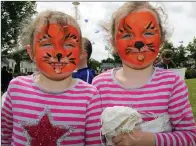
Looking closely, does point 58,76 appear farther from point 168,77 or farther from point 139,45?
point 168,77

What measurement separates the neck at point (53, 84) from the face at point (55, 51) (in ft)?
0.11

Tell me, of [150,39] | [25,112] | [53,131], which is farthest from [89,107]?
[150,39]

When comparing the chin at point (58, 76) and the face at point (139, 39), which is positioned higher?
the face at point (139, 39)

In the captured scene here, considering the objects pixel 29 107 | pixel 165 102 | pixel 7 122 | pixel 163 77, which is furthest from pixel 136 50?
pixel 7 122

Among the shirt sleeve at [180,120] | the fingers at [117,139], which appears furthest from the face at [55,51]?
the shirt sleeve at [180,120]

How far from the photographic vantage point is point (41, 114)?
226 cm

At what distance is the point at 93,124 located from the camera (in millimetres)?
2281

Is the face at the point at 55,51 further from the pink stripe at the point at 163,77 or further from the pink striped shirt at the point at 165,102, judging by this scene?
the pink stripe at the point at 163,77

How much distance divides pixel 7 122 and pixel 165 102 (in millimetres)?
1058

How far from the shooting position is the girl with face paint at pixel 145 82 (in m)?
2.23

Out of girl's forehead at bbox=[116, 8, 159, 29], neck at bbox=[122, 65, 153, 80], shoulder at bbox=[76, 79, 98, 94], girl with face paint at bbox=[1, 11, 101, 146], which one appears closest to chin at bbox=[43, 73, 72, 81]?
girl with face paint at bbox=[1, 11, 101, 146]

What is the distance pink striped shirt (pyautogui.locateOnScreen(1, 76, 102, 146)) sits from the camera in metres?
2.25

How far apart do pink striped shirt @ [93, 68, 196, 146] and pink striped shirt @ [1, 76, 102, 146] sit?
0.42 ft

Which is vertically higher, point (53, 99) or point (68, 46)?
point (68, 46)
